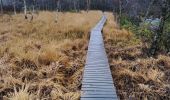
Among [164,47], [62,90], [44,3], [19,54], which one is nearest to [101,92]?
[62,90]

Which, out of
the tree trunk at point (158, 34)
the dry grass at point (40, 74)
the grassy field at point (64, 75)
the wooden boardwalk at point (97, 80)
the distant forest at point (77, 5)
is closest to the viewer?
the wooden boardwalk at point (97, 80)

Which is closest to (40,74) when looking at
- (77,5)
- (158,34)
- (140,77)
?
(140,77)

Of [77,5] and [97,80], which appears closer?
[97,80]

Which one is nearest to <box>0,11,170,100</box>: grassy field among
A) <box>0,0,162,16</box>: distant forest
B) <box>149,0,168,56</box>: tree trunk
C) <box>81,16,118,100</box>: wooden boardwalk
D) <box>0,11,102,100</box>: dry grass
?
<box>0,11,102,100</box>: dry grass

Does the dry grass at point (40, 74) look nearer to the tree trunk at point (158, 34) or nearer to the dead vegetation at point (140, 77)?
the dead vegetation at point (140, 77)

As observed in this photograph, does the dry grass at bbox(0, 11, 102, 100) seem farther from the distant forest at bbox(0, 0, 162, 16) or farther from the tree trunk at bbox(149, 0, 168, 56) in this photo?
the distant forest at bbox(0, 0, 162, 16)

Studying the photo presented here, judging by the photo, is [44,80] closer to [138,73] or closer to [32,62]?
[32,62]

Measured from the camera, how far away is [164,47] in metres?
12.3

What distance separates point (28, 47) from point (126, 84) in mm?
4488

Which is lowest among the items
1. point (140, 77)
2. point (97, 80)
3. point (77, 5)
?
point (140, 77)

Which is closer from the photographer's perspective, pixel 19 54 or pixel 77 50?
pixel 19 54

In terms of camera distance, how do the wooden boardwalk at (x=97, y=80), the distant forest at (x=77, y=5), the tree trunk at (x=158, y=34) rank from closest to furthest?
the wooden boardwalk at (x=97, y=80) → the tree trunk at (x=158, y=34) → the distant forest at (x=77, y=5)

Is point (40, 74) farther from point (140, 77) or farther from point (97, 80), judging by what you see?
point (140, 77)

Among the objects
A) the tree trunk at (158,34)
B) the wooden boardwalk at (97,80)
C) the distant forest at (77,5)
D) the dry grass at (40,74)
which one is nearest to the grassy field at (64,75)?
the dry grass at (40,74)
